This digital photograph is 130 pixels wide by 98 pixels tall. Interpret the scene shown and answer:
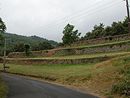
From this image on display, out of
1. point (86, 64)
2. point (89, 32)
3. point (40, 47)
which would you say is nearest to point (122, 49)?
point (86, 64)

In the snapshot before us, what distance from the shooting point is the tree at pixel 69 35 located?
273ft

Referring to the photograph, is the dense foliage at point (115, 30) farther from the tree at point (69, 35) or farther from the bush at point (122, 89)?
the bush at point (122, 89)

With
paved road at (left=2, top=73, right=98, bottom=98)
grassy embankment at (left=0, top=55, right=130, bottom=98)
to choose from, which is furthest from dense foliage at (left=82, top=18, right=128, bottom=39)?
paved road at (left=2, top=73, right=98, bottom=98)

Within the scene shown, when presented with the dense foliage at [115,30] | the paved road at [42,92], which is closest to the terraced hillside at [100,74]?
the paved road at [42,92]

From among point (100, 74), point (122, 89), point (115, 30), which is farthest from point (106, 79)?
point (115, 30)

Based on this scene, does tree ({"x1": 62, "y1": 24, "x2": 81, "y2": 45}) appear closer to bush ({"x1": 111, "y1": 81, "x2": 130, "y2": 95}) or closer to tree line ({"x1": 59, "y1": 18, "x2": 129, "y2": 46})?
tree line ({"x1": 59, "y1": 18, "x2": 129, "y2": 46})

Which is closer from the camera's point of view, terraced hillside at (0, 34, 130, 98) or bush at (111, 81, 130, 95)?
bush at (111, 81, 130, 95)

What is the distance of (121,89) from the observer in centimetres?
2573

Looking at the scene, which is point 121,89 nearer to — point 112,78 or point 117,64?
point 112,78

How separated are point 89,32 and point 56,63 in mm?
43241

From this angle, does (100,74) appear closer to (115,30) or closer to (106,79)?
(106,79)

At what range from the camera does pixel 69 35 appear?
84000 mm

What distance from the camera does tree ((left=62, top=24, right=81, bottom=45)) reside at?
83.2 metres

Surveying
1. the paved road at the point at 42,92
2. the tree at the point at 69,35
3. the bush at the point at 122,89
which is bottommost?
the paved road at the point at 42,92
